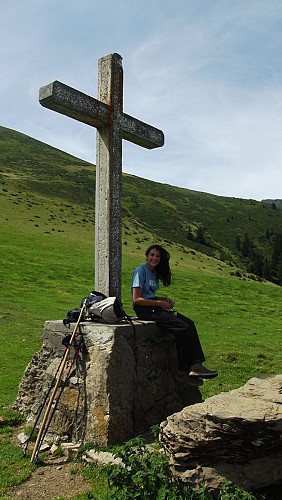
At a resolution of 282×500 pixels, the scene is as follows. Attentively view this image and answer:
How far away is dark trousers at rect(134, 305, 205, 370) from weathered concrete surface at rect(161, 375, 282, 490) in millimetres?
1801

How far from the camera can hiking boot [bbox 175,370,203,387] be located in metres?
6.92

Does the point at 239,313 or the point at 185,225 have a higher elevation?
the point at 185,225

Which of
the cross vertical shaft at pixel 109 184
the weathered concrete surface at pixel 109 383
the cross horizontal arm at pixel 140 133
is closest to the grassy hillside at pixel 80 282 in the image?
the weathered concrete surface at pixel 109 383

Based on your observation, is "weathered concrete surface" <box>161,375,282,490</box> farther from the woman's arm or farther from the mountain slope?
the mountain slope

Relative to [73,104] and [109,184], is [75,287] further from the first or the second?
[73,104]

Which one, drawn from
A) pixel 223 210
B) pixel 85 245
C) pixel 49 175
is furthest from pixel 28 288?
pixel 223 210

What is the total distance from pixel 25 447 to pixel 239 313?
25238 millimetres

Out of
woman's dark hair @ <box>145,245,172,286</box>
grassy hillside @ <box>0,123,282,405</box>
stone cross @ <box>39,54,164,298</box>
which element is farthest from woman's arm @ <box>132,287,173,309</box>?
grassy hillside @ <box>0,123,282,405</box>

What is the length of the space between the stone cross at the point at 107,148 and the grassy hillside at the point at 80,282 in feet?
11.3

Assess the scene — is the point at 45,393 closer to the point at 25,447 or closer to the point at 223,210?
the point at 25,447

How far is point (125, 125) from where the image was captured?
7816 millimetres

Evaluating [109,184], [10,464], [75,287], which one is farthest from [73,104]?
[75,287]

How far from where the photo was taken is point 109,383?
19.9 ft

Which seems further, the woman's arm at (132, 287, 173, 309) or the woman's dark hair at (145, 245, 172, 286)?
the woman's dark hair at (145, 245, 172, 286)
